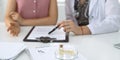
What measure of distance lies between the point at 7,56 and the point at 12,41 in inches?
9.8

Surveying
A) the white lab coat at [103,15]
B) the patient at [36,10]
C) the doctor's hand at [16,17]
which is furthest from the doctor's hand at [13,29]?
the white lab coat at [103,15]

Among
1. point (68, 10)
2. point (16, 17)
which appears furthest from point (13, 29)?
point (68, 10)

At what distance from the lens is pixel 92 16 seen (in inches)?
60.2

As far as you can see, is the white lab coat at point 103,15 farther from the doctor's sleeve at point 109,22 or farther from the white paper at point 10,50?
the white paper at point 10,50

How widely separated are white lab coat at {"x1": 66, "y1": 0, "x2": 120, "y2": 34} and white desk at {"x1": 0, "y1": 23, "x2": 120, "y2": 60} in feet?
0.14

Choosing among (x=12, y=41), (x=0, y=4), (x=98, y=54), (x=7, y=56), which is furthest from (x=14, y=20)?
(x=0, y=4)

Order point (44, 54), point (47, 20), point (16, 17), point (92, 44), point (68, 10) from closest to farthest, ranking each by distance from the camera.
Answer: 1. point (44, 54)
2. point (92, 44)
3. point (16, 17)
4. point (47, 20)
5. point (68, 10)

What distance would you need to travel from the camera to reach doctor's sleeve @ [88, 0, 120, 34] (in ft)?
4.16

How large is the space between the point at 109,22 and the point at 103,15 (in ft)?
0.62

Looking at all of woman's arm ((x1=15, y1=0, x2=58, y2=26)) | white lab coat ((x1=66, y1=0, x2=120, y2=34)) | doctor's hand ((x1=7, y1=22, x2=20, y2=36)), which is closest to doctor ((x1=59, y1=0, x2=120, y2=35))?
white lab coat ((x1=66, y1=0, x2=120, y2=34))

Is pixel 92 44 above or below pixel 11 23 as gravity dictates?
below

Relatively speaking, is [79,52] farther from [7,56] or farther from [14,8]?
[14,8]

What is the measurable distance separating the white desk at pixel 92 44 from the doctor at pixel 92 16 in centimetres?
4

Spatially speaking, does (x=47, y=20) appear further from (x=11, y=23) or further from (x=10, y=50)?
(x=10, y=50)
